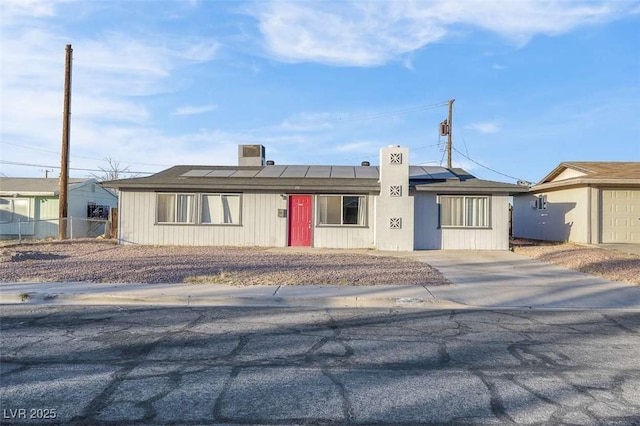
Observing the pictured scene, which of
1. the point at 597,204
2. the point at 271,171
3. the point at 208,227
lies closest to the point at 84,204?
the point at 271,171

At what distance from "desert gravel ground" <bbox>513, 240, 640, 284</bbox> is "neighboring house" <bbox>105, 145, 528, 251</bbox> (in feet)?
8.07

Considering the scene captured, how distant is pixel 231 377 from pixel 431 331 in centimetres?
321

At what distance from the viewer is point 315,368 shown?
5238 mm

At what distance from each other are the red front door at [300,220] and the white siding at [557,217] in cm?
1148

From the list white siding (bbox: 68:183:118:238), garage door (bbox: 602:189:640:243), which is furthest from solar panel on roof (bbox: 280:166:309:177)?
garage door (bbox: 602:189:640:243)

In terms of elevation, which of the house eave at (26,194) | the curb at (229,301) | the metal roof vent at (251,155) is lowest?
the curb at (229,301)

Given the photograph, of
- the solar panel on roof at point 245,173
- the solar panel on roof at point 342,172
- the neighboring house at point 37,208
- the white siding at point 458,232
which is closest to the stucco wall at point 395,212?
the white siding at point 458,232

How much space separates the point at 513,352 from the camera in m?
5.95

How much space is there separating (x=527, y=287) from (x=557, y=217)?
47.2 ft

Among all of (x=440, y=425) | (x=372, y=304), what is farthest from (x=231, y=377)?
(x=372, y=304)

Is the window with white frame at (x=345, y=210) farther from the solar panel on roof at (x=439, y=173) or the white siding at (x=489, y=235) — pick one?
the solar panel on roof at (x=439, y=173)

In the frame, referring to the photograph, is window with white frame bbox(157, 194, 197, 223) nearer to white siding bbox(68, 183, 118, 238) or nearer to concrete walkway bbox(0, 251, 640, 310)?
white siding bbox(68, 183, 118, 238)

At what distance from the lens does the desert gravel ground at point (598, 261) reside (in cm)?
1227

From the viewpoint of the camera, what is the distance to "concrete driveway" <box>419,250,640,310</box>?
919 cm
